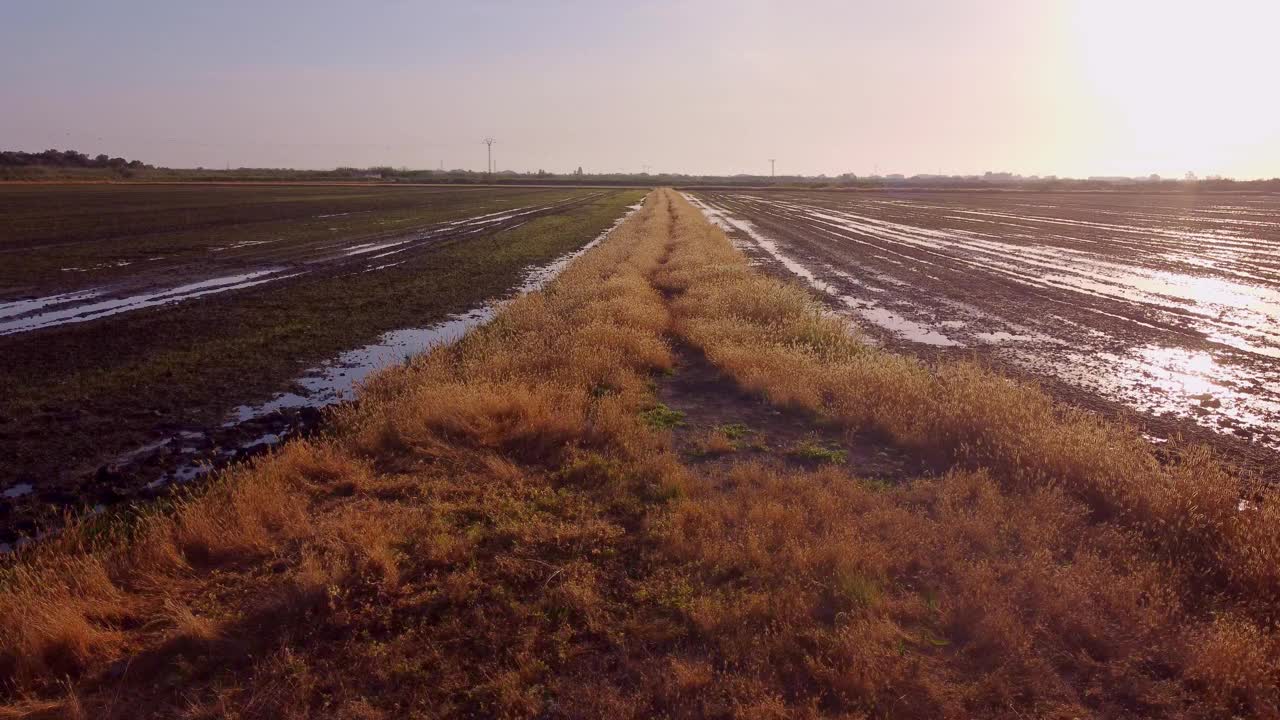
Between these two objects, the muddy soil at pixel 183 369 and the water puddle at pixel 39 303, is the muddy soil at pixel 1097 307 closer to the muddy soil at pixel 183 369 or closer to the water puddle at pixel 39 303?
the muddy soil at pixel 183 369

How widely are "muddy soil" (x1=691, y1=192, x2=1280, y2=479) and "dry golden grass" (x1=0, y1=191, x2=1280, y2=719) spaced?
3.36m

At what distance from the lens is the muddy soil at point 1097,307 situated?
35.1 feet

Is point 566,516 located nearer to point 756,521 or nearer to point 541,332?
point 756,521

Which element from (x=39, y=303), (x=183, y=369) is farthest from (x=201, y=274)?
(x=183, y=369)

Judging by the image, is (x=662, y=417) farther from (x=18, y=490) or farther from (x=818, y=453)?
(x=18, y=490)

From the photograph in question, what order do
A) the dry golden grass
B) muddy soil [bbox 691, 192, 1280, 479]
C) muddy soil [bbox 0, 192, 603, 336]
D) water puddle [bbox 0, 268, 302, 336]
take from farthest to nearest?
muddy soil [bbox 0, 192, 603, 336] < water puddle [bbox 0, 268, 302, 336] < muddy soil [bbox 691, 192, 1280, 479] < the dry golden grass

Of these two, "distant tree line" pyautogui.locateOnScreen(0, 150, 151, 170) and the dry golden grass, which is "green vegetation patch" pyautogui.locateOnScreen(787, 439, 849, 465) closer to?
the dry golden grass

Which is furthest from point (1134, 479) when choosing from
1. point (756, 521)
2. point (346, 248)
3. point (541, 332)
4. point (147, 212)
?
point (147, 212)

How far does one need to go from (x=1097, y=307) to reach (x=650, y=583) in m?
17.7

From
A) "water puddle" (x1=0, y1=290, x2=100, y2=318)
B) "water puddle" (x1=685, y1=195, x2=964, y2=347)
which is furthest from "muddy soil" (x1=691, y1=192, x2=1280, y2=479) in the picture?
"water puddle" (x1=0, y1=290, x2=100, y2=318)

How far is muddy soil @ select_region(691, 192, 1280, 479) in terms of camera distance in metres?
10.7

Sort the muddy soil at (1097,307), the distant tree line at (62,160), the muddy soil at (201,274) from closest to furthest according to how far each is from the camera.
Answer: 1. the muddy soil at (1097,307)
2. the muddy soil at (201,274)
3. the distant tree line at (62,160)

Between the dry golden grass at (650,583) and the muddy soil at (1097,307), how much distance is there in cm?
336

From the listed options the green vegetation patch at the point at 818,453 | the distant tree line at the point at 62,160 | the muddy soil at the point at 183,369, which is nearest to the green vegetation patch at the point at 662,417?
the green vegetation patch at the point at 818,453
